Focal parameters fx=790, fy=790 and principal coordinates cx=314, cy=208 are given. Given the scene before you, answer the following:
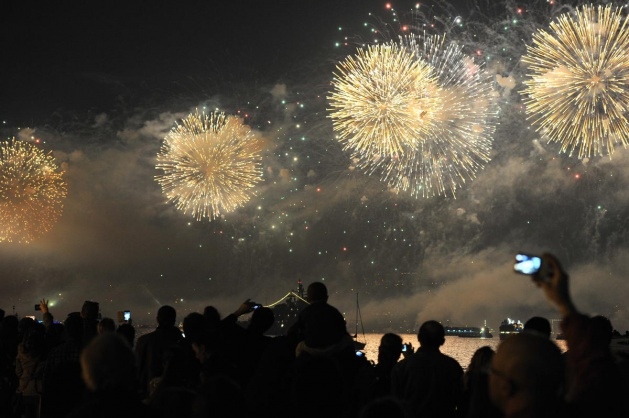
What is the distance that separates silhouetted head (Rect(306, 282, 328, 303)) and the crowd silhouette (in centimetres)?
2

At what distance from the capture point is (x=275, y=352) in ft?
29.8

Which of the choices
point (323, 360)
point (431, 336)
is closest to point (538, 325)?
point (431, 336)

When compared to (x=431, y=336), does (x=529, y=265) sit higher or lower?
lower

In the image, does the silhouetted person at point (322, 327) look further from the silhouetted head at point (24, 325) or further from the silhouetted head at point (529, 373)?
the silhouetted head at point (24, 325)

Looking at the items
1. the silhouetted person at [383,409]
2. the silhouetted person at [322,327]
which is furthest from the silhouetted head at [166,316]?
the silhouetted person at [383,409]

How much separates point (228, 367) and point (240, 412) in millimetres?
3641

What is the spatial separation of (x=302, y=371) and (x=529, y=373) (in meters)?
3.01

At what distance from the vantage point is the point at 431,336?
909 cm

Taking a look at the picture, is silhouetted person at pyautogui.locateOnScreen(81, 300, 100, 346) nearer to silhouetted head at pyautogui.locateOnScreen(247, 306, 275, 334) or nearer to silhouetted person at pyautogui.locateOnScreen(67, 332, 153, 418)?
silhouetted head at pyautogui.locateOnScreen(247, 306, 275, 334)

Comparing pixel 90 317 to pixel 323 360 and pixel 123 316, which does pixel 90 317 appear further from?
pixel 323 360

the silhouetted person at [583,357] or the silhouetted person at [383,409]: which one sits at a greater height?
the silhouetted person at [583,357]

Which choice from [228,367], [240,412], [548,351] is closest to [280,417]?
[228,367]

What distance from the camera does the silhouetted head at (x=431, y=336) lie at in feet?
29.7

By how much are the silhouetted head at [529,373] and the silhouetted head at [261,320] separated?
6.03m
